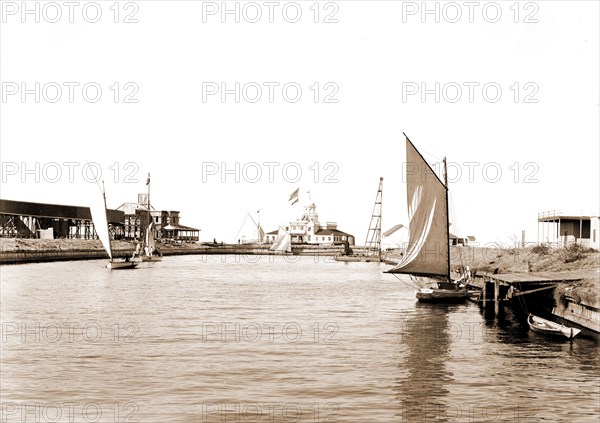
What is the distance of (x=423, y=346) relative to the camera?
29.2 m

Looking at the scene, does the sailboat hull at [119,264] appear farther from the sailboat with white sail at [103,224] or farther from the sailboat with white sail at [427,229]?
the sailboat with white sail at [427,229]

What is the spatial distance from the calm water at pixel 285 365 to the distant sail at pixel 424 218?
332 centimetres

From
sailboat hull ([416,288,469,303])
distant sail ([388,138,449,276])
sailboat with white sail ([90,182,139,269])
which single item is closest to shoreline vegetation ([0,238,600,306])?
sailboat hull ([416,288,469,303])

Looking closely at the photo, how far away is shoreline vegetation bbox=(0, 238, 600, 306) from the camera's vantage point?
43.1 meters

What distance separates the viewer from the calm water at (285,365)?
19.1 meters

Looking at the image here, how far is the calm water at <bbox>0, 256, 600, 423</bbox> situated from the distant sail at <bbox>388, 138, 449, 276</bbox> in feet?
10.9

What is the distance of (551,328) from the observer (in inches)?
1186

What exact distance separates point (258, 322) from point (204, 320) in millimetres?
3044

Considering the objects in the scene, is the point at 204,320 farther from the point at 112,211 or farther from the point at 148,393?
the point at 112,211

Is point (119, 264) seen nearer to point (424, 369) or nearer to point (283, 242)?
point (424, 369)

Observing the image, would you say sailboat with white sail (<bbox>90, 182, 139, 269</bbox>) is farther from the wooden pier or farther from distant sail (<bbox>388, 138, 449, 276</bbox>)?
the wooden pier

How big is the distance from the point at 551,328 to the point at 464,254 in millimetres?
66678

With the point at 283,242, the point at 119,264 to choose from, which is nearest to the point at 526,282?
the point at 119,264

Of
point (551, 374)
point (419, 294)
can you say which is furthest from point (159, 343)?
point (419, 294)
